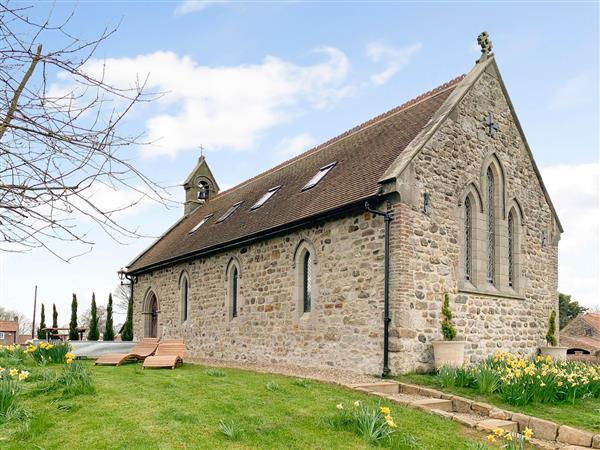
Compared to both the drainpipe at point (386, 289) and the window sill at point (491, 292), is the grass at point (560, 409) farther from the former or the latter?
the window sill at point (491, 292)

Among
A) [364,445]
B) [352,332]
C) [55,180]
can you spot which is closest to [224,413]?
[364,445]

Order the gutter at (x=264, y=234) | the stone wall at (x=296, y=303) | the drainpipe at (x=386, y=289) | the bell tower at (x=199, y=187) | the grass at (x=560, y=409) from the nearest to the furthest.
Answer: the grass at (x=560, y=409)
the drainpipe at (x=386, y=289)
the stone wall at (x=296, y=303)
the gutter at (x=264, y=234)
the bell tower at (x=199, y=187)

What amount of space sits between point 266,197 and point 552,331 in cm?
1079

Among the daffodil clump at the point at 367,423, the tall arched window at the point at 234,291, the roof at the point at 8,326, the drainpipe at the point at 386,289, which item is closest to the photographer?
the daffodil clump at the point at 367,423

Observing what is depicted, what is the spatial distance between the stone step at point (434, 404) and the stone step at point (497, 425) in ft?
3.66

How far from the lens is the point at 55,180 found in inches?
167

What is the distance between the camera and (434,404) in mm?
10805

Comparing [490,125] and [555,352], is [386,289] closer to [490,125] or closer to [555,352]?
[490,125]

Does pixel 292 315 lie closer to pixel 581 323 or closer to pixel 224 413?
pixel 224 413

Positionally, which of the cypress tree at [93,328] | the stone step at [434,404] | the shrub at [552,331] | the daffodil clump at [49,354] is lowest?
the cypress tree at [93,328]

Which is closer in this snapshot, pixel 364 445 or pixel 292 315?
pixel 364 445

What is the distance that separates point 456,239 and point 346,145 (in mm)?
6685

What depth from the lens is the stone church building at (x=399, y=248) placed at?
46.0 feet

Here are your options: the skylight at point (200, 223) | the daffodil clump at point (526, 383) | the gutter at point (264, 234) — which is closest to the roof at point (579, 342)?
the skylight at point (200, 223)
